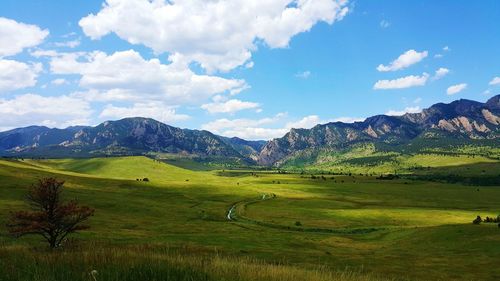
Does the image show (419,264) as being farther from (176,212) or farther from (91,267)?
(176,212)

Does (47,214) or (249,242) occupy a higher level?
(47,214)

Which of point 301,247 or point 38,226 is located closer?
point 38,226

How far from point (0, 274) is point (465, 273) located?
61.1 m

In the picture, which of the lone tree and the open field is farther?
the lone tree

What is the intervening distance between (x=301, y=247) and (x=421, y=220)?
72846 mm

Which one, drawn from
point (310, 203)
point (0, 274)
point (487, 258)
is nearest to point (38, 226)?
point (0, 274)

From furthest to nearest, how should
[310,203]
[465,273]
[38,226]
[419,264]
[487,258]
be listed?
[310,203], [487,258], [419,264], [465,273], [38,226]

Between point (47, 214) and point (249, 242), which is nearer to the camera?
point (47, 214)

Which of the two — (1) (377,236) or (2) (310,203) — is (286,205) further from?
(1) (377,236)

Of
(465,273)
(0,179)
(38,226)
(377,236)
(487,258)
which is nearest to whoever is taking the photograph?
(38,226)

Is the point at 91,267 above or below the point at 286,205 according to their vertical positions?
above

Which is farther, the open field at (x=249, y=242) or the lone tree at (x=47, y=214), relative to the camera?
the lone tree at (x=47, y=214)

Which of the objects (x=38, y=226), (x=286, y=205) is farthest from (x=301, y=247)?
(x=286, y=205)

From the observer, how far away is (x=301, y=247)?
266 ft
